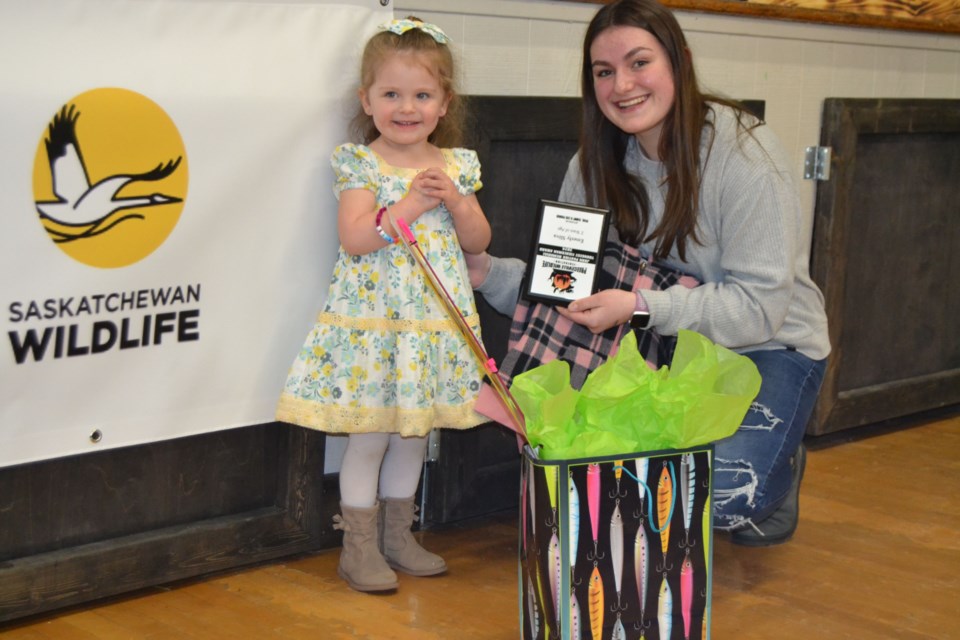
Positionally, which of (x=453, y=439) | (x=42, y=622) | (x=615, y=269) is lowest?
(x=42, y=622)

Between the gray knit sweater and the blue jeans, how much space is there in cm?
9

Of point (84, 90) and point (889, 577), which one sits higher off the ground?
point (84, 90)

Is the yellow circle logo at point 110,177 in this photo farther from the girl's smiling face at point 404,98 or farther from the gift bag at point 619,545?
the gift bag at point 619,545

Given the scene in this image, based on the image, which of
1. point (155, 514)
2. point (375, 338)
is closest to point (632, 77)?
point (375, 338)

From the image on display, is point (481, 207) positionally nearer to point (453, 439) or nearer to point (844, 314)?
point (453, 439)

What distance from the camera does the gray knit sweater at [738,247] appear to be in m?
2.29

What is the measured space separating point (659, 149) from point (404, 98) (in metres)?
0.51

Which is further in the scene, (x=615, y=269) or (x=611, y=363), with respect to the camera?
(x=615, y=269)

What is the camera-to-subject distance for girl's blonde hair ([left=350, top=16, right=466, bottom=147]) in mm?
2213

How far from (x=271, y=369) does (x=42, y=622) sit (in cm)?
58

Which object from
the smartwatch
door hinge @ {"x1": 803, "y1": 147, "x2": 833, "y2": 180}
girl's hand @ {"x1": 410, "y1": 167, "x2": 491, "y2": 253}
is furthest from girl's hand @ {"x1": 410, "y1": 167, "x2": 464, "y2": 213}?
door hinge @ {"x1": 803, "y1": 147, "x2": 833, "y2": 180}

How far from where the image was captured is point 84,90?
1985 mm

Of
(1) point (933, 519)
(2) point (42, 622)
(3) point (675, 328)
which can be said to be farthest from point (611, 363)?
(1) point (933, 519)

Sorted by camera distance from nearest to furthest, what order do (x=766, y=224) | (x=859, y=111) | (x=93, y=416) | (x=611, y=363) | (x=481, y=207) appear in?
(x=611, y=363) → (x=93, y=416) → (x=766, y=224) → (x=481, y=207) → (x=859, y=111)
